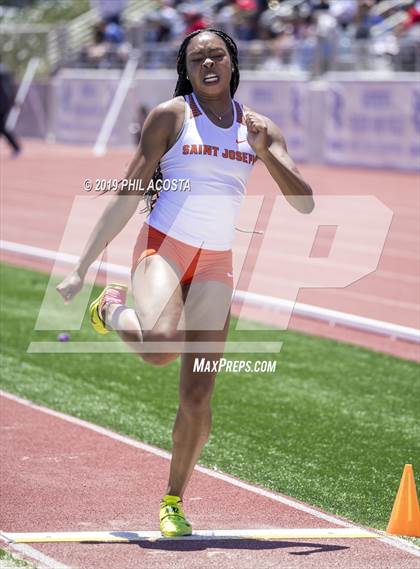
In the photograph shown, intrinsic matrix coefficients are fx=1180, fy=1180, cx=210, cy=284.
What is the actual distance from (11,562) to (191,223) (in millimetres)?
1620

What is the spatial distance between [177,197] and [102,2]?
106 ft

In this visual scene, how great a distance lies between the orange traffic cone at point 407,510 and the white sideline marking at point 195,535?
12 centimetres

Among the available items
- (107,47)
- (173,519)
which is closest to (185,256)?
(173,519)

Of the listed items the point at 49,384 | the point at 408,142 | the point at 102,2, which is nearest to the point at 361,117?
the point at 408,142

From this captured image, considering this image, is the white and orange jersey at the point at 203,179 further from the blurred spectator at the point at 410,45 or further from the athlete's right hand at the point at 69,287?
the blurred spectator at the point at 410,45

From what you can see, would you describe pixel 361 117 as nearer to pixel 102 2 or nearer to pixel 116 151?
pixel 116 151

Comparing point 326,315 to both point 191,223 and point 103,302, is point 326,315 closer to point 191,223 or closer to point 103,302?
point 103,302

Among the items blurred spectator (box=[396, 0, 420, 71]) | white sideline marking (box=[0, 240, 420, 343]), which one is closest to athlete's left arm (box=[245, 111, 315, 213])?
white sideline marking (box=[0, 240, 420, 343])

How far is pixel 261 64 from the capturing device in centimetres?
2862

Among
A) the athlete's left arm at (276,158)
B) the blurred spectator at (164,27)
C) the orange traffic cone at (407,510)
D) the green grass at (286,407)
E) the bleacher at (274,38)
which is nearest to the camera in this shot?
the athlete's left arm at (276,158)

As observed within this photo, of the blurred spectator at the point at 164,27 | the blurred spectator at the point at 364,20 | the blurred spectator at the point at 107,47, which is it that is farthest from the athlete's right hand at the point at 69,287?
the blurred spectator at the point at 107,47

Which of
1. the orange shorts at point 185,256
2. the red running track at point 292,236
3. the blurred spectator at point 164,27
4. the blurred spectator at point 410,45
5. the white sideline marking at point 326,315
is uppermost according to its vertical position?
the blurred spectator at point 164,27

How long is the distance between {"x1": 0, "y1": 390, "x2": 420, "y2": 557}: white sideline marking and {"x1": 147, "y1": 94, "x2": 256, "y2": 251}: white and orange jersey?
1504mm

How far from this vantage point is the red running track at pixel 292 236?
11.9m
